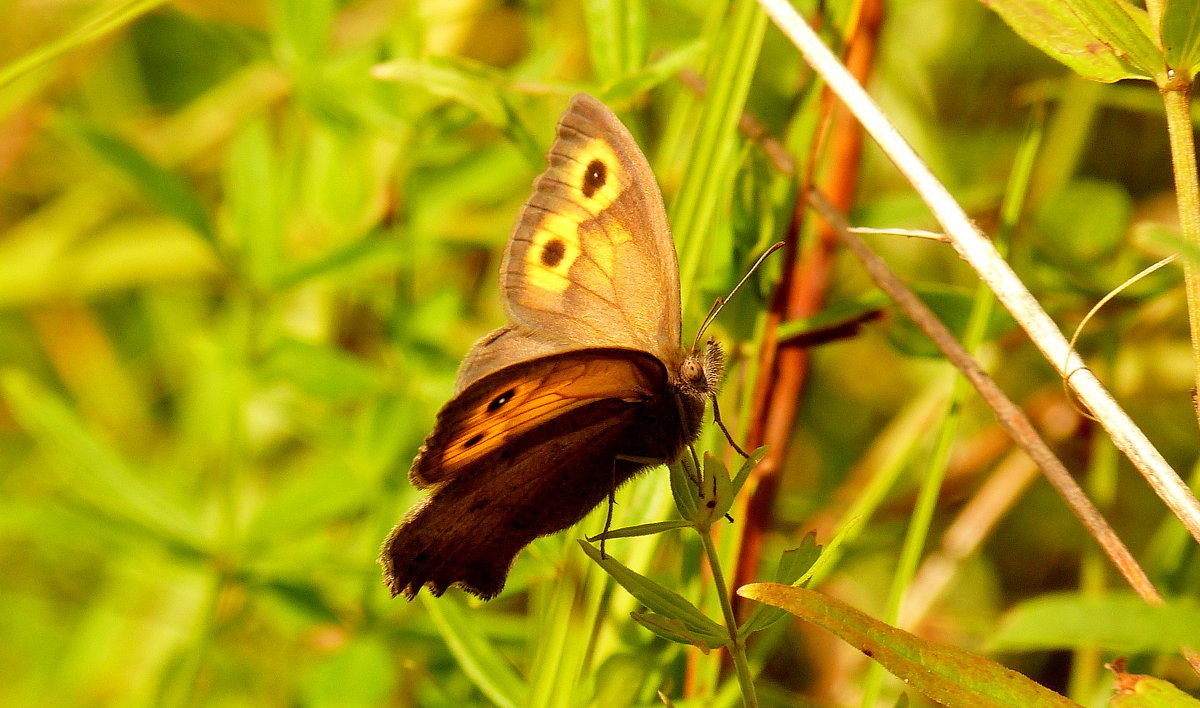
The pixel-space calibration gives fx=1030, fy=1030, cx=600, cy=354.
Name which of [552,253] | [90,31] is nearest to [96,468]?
[90,31]

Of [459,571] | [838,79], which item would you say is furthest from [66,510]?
[838,79]

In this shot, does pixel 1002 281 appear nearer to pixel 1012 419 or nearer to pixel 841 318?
pixel 1012 419

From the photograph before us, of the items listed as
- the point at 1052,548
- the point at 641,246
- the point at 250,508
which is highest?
the point at 641,246

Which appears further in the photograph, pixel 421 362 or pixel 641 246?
pixel 421 362

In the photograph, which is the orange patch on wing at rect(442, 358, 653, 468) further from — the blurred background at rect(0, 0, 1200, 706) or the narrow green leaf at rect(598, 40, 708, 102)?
the narrow green leaf at rect(598, 40, 708, 102)

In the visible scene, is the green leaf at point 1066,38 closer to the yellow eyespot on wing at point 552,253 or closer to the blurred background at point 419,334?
the blurred background at point 419,334

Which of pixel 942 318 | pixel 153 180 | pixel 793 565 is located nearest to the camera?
pixel 793 565

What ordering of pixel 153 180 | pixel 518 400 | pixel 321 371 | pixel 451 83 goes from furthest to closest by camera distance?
1. pixel 153 180
2. pixel 321 371
3. pixel 451 83
4. pixel 518 400

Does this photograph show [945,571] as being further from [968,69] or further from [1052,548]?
[968,69]
